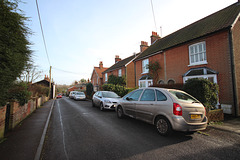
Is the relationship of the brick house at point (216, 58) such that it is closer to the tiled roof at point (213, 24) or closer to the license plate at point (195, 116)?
the tiled roof at point (213, 24)

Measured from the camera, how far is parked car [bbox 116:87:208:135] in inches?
148

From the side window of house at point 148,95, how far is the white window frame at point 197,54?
A: 275 inches

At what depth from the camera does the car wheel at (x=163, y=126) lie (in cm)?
393

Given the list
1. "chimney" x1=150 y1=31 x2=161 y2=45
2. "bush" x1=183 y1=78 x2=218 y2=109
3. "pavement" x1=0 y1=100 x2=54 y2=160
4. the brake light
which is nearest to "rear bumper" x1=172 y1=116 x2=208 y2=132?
the brake light

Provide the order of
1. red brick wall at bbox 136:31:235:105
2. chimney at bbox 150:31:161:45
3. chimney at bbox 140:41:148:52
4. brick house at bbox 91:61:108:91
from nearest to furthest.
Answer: red brick wall at bbox 136:31:235:105
chimney at bbox 150:31:161:45
chimney at bbox 140:41:148:52
brick house at bbox 91:61:108:91

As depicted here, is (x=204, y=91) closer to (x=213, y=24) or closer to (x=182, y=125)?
(x=182, y=125)

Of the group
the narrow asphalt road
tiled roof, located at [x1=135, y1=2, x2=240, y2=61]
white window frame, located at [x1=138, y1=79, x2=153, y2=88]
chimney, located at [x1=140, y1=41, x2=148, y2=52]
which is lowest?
the narrow asphalt road

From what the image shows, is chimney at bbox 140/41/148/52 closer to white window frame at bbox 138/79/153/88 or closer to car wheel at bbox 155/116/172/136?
white window frame at bbox 138/79/153/88

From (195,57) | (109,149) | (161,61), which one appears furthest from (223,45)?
(109,149)

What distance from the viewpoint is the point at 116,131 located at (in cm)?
454

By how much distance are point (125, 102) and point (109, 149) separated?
3.00m

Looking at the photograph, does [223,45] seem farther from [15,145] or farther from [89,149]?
[15,145]

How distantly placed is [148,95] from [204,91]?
3.33 m

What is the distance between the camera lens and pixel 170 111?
3.91 m
